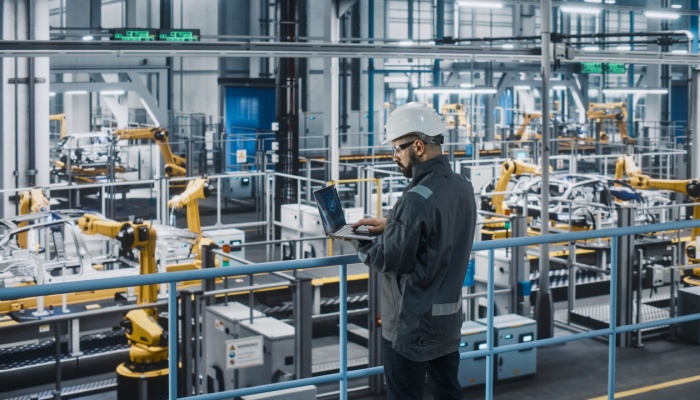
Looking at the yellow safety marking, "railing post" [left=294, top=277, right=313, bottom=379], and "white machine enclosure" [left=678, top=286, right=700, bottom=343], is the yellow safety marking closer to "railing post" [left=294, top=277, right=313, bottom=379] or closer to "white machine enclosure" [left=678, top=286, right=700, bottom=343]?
"white machine enclosure" [left=678, top=286, right=700, bottom=343]

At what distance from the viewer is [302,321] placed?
8.54 metres

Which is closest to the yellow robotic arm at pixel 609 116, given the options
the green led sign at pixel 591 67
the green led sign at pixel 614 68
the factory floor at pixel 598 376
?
the green led sign at pixel 614 68

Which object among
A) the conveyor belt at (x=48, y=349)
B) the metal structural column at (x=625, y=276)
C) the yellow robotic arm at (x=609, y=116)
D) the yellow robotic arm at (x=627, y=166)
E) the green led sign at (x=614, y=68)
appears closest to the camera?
the conveyor belt at (x=48, y=349)

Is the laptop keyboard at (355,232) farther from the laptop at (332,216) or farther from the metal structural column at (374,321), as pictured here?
the metal structural column at (374,321)

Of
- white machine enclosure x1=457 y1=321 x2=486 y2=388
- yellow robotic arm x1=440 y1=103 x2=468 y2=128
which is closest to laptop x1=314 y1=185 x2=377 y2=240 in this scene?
white machine enclosure x1=457 y1=321 x2=486 y2=388

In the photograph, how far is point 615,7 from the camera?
2022 centimetres

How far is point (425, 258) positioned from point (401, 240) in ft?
0.57

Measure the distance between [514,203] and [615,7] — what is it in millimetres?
5484

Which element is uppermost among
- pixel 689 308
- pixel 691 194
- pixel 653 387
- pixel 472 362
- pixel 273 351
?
pixel 691 194

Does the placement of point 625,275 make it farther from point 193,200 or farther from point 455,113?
point 455,113

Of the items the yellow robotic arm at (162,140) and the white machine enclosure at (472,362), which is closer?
the white machine enclosure at (472,362)

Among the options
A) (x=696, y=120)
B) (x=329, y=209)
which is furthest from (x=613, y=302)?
(x=696, y=120)

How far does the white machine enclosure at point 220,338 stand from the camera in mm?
8703

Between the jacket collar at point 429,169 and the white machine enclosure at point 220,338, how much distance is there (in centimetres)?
486
